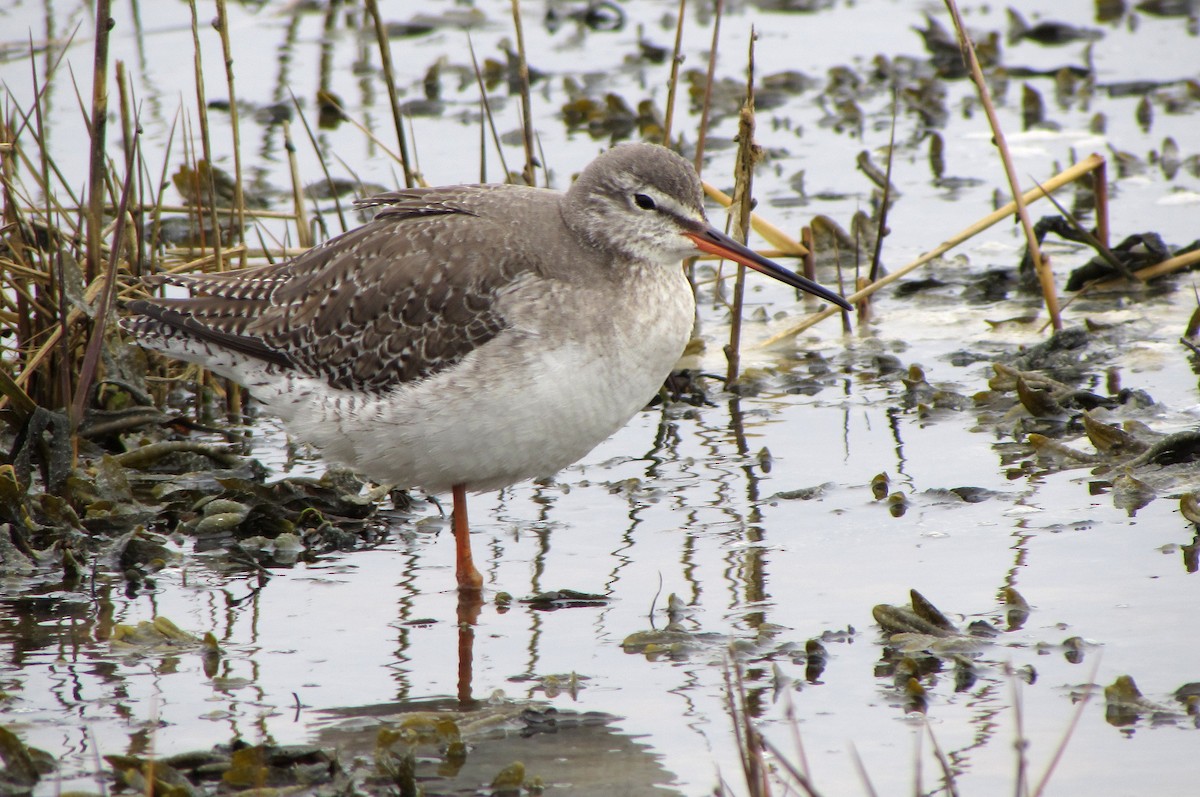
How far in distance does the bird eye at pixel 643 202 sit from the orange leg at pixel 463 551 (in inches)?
60.6

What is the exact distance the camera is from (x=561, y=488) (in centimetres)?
809

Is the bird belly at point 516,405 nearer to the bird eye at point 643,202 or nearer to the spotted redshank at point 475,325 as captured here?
the spotted redshank at point 475,325

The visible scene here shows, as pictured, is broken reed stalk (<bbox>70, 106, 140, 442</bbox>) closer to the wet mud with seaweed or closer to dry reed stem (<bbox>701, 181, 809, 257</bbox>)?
the wet mud with seaweed

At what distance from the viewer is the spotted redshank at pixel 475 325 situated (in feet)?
21.8

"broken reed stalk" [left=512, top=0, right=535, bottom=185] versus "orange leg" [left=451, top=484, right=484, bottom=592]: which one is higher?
"broken reed stalk" [left=512, top=0, right=535, bottom=185]

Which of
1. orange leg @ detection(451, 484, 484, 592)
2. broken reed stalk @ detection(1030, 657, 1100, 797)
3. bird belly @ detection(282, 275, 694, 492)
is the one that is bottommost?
broken reed stalk @ detection(1030, 657, 1100, 797)

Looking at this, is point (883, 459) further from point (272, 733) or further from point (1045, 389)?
point (272, 733)

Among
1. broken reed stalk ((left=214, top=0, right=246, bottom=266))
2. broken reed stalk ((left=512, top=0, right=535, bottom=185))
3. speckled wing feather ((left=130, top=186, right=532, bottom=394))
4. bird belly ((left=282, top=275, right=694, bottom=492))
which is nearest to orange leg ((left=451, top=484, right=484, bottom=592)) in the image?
bird belly ((left=282, top=275, right=694, bottom=492))

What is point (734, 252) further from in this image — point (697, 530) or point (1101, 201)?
point (1101, 201)

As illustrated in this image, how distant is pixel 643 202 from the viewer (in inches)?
283

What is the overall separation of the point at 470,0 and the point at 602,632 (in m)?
13.1

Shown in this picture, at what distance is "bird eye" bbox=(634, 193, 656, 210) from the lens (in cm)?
719

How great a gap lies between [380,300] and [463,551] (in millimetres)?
1237

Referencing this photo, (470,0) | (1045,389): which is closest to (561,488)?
(1045,389)
